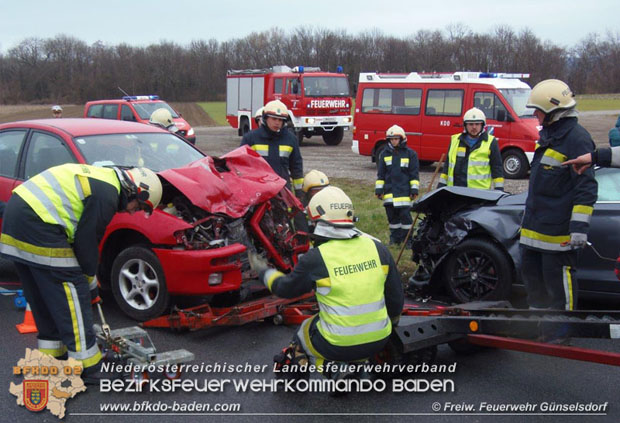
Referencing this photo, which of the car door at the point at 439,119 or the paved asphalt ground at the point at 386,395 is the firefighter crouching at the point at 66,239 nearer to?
the paved asphalt ground at the point at 386,395

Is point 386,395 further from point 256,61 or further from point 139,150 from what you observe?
point 256,61

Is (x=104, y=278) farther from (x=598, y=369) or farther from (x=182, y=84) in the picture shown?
(x=182, y=84)

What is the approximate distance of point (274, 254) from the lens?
5719 millimetres

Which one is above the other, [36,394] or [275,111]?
[275,111]

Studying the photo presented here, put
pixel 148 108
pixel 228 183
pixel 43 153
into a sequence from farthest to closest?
pixel 148 108 < pixel 43 153 < pixel 228 183

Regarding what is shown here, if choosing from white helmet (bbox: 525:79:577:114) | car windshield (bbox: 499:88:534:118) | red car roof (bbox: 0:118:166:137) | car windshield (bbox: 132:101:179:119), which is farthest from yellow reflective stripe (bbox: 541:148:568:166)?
car windshield (bbox: 132:101:179:119)

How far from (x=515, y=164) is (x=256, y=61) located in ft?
216

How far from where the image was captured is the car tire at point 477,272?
19.1 ft

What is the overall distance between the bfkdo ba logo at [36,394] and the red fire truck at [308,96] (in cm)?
1955

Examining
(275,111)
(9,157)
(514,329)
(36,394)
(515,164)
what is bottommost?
(36,394)

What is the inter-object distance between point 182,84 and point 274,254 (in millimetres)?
66573

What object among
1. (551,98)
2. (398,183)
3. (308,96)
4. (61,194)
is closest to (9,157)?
(61,194)

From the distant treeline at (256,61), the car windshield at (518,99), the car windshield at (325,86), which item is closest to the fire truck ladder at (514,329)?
the car windshield at (518,99)

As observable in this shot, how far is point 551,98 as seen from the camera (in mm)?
4812
